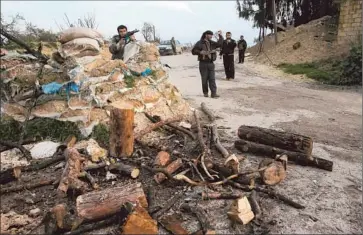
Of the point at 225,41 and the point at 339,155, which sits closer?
the point at 339,155

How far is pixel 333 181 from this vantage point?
13.0 feet

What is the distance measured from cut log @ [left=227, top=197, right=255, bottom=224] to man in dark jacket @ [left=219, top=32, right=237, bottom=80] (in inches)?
367

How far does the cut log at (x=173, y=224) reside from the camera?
2913 millimetres

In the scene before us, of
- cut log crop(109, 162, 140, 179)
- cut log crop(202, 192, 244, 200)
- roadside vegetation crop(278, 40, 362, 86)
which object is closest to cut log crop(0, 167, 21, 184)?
cut log crop(109, 162, 140, 179)

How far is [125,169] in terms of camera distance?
3980 mm

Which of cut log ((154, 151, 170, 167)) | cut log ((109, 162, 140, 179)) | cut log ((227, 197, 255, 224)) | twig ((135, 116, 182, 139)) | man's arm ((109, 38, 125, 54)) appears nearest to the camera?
cut log ((227, 197, 255, 224))

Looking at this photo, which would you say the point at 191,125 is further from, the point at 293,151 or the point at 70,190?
the point at 70,190

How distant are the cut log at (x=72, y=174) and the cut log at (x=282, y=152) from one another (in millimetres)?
2247

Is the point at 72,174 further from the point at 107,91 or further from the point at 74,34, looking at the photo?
the point at 74,34

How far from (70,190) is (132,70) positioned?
9.99ft

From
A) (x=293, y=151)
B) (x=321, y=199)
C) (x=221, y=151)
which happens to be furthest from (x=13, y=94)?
(x=321, y=199)

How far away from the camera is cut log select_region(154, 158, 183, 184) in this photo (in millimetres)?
3801

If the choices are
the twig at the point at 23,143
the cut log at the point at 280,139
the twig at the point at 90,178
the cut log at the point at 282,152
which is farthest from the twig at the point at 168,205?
the twig at the point at 23,143

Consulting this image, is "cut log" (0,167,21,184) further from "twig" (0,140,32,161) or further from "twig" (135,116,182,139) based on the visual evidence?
"twig" (135,116,182,139)
